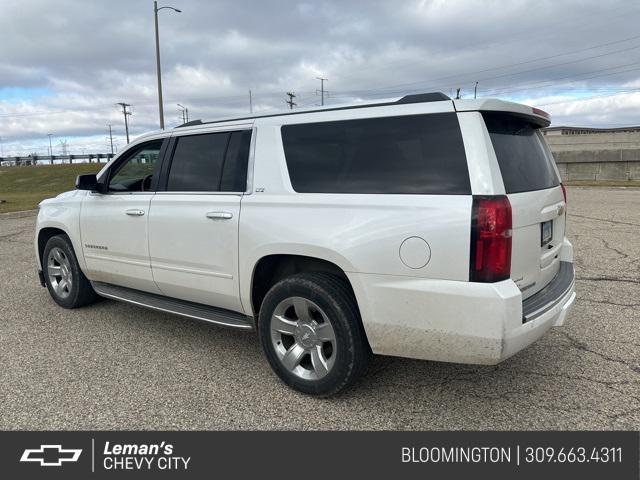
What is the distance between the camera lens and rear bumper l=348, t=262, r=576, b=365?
259 cm

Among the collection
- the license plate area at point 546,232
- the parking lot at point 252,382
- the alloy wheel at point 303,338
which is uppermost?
the license plate area at point 546,232

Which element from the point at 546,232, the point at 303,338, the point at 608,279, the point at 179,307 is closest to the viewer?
the point at 546,232

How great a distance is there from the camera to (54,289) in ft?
17.6

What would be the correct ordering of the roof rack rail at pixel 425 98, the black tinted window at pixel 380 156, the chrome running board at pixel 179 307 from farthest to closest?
the chrome running board at pixel 179 307 → the roof rack rail at pixel 425 98 → the black tinted window at pixel 380 156

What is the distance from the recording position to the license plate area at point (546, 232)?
3.04 meters

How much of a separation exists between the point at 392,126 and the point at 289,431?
193 centimetres

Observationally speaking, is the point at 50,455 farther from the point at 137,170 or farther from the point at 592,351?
the point at 592,351

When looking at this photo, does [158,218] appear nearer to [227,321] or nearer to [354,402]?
[227,321]

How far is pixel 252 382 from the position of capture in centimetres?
352

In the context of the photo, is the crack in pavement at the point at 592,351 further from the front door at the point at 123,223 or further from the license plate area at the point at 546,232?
the front door at the point at 123,223

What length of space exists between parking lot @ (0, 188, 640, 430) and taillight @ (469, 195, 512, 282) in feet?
3.29

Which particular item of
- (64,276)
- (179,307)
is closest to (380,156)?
(179,307)

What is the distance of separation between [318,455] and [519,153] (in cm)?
217

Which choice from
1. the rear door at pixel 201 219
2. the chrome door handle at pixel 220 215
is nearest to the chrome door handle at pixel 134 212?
the rear door at pixel 201 219
